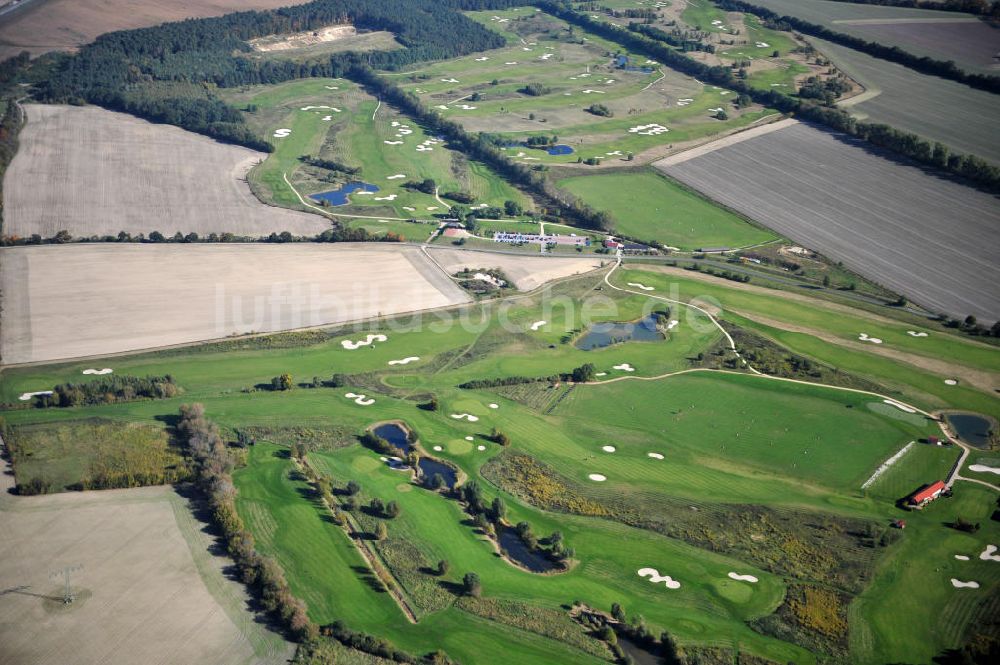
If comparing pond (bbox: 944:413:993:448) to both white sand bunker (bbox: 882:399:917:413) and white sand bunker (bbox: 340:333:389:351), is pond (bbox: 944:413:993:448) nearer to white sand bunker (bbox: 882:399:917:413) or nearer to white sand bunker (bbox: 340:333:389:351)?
white sand bunker (bbox: 882:399:917:413)

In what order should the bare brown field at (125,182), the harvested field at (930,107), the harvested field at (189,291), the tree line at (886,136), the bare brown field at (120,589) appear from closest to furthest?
the bare brown field at (120,589) → the harvested field at (189,291) → the bare brown field at (125,182) → the tree line at (886,136) → the harvested field at (930,107)

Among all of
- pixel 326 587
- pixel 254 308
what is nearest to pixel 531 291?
pixel 254 308

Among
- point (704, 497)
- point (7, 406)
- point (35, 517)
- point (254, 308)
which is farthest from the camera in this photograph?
point (254, 308)

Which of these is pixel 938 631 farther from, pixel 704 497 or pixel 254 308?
pixel 254 308

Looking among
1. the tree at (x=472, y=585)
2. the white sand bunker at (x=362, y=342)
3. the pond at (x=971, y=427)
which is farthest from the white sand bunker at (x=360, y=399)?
the pond at (x=971, y=427)

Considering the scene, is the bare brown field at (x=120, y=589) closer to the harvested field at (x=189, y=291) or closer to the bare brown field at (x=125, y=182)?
the harvested field at (x=189, y=291)
